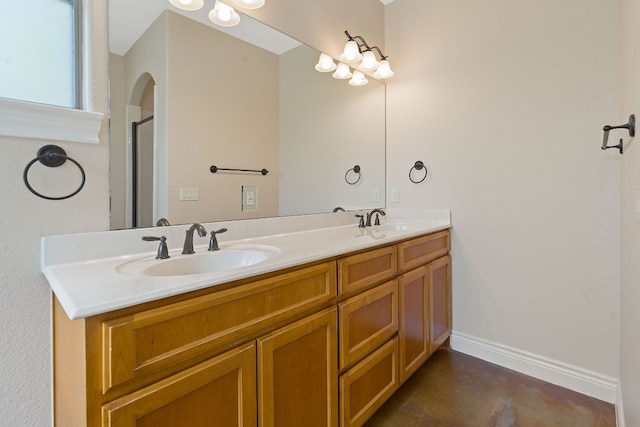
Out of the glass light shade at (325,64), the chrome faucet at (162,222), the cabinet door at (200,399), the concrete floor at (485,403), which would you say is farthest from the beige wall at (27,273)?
the glass light shade at (325,64)

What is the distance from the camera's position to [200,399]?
0.81 meters

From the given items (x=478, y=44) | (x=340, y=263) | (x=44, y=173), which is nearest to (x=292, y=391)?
(x=340, y=263)

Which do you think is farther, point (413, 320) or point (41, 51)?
point (413, 320)

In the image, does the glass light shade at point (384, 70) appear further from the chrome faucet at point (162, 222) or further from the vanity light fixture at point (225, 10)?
the chrome faucet at point (162, 222)

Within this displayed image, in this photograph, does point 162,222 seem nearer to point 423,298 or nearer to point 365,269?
point 365,269

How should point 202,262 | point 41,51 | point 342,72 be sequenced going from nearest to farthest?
point 41,51
point 202,262
point 342,72

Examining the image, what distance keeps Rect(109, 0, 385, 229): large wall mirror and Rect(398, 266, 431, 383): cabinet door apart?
726 millimetres

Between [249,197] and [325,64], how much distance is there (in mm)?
1072

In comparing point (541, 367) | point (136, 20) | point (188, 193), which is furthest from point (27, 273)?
point (541, 367)

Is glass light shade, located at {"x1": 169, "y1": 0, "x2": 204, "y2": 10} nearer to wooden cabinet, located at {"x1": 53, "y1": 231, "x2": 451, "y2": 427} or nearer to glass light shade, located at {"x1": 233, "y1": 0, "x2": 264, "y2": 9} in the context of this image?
glass light shade, located at {"x1": 233, "y1": 0, "x2": 264, "y2": 9}

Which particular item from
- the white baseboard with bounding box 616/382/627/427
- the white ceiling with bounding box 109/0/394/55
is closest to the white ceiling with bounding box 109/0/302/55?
the white ceiling with bounding box 109/0/394/55

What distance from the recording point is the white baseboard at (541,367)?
65.8 inches

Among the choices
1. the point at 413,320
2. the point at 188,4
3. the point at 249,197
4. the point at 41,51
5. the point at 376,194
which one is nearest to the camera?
the point at 41,51

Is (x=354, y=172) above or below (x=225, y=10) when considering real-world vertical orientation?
below
